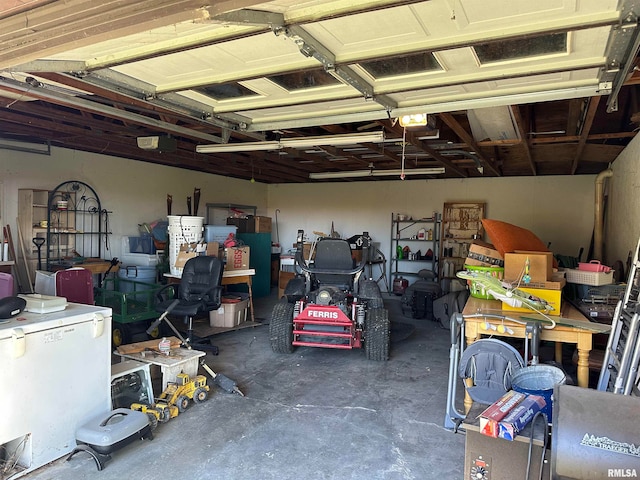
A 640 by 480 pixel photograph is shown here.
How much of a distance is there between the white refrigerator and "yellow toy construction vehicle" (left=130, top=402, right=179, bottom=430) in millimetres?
222

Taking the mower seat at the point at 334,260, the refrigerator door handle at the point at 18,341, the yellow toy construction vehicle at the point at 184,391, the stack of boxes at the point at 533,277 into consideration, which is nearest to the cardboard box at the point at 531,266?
the stack of boxes at the point at 533,277

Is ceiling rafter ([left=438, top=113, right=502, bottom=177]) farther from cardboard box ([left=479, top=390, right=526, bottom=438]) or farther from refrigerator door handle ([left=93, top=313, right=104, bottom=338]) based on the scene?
refrigerator door handle ([left=93, top=313, right=104, bottom=338])

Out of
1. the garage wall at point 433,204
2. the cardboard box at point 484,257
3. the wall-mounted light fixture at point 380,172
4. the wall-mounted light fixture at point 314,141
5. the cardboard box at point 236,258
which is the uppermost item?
the wall-mounted light fixture at point 380,172

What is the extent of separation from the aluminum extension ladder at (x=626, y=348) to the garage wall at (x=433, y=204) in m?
5.31

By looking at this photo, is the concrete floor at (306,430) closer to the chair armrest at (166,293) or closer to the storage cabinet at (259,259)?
the chair armrest at (166,293)

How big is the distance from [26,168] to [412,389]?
5366 mm

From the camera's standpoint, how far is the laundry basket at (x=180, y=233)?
5.65 m

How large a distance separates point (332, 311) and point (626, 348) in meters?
2.63

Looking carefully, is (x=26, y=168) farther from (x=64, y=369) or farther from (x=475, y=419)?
(x=475, y=419)

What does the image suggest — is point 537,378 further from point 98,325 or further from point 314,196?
point 314,196

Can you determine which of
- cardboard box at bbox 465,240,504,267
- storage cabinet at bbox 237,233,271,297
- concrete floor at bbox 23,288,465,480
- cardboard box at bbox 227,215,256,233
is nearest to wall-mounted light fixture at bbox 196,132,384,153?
cardboard box at bbox 465,240,504,267

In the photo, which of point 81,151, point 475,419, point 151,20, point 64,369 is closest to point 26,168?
point 81,151

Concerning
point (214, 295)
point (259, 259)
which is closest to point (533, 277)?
point (214, 295)

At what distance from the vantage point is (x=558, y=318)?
3059 millimetres
